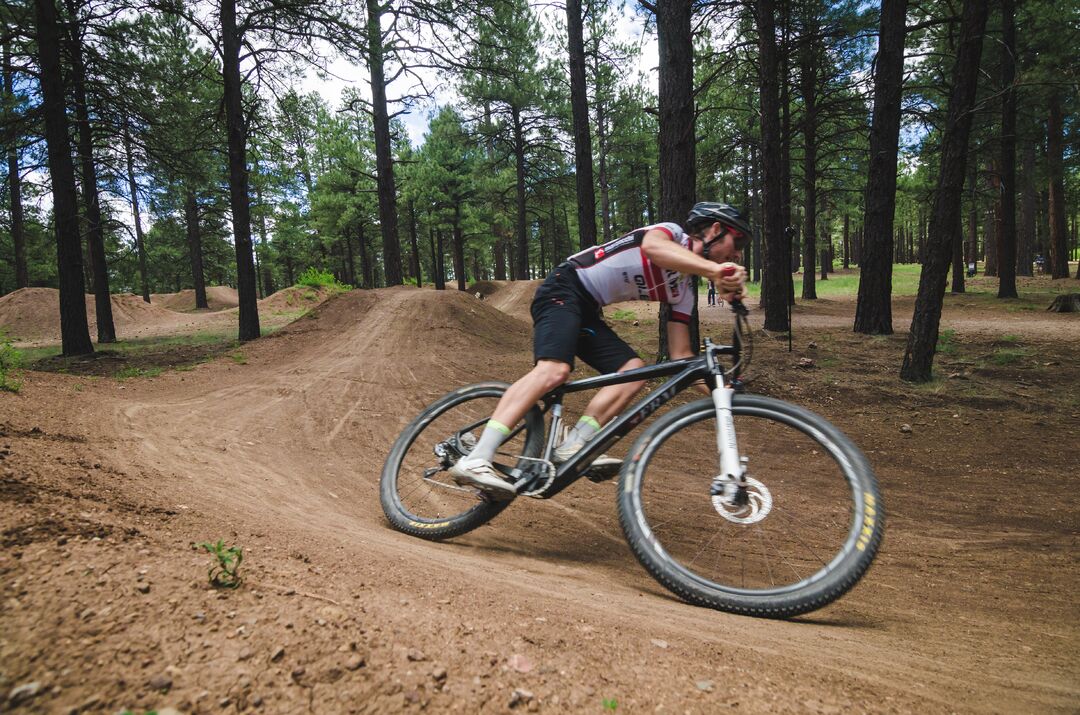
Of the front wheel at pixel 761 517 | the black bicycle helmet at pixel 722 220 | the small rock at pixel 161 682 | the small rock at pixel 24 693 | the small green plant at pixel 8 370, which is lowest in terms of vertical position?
the front wheel at pixel 761 517

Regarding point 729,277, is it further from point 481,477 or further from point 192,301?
point 192,301

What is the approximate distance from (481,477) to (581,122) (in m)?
13.6

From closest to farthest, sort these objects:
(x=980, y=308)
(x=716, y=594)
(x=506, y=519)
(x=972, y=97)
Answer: (x=716, y=594), (x=506, y=519), (x=972, y=97), (x=980, y=308)

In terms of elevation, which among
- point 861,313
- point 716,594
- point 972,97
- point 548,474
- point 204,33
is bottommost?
point 716,594

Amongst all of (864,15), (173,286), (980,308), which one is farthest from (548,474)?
(173,286)

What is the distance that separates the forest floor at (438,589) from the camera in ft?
4.03

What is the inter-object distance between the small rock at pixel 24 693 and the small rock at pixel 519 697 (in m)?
1.02

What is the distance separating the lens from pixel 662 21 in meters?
7.47

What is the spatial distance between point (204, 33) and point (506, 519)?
45.4ft

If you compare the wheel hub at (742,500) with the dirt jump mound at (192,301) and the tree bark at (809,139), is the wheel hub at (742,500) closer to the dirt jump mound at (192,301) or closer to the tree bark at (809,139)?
the tree bark at (809,139)

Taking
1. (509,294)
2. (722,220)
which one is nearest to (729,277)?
(722,220)

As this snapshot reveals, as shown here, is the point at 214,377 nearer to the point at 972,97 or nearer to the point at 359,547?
the point at 359,547

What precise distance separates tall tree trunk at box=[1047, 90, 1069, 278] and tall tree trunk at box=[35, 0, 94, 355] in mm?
30735

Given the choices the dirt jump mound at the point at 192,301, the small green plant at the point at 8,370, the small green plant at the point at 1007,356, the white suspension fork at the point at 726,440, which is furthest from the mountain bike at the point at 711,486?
the dirt jump mound at the point at 192,301
